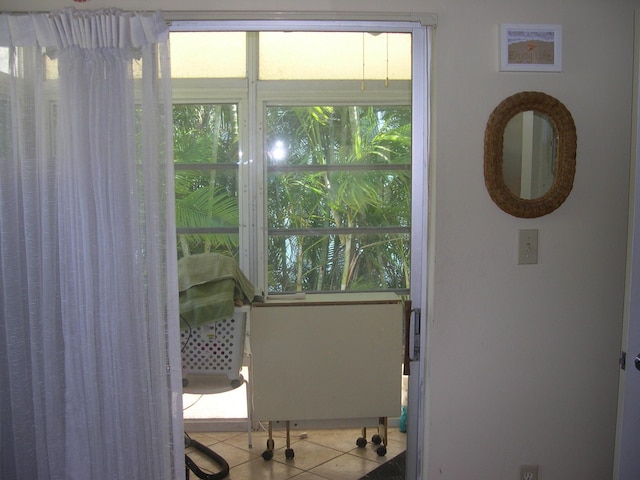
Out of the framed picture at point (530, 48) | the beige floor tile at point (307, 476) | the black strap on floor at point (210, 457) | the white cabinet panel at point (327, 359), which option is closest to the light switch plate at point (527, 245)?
the framed picture at point (530, 48)

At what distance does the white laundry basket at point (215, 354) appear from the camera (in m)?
2.79

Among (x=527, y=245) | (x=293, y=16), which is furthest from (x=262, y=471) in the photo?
(x=293, y=16)

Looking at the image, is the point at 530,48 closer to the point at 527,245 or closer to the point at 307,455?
the point at 527,245

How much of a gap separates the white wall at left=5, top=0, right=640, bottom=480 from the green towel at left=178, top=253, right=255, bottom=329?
3.26 ft

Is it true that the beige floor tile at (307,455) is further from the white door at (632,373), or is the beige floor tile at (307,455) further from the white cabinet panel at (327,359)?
the white door at (632,373)

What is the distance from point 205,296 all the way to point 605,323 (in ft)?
5.45

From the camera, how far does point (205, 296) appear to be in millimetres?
2725

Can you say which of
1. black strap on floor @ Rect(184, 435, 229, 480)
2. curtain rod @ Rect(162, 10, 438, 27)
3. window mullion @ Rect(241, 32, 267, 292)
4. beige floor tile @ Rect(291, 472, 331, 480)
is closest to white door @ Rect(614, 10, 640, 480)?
curtain rod @ Rect(162, 10, 438, 27)

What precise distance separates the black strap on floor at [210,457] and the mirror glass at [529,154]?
5.73 ft

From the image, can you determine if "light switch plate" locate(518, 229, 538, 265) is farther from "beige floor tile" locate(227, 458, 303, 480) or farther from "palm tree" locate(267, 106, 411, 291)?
"beige floor tile" locate(227, 458, 303, 480)

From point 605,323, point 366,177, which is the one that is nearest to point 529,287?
point 605,323

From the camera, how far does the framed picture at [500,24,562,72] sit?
2.12 meters

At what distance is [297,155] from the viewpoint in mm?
3229

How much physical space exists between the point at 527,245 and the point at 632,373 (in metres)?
0.54
